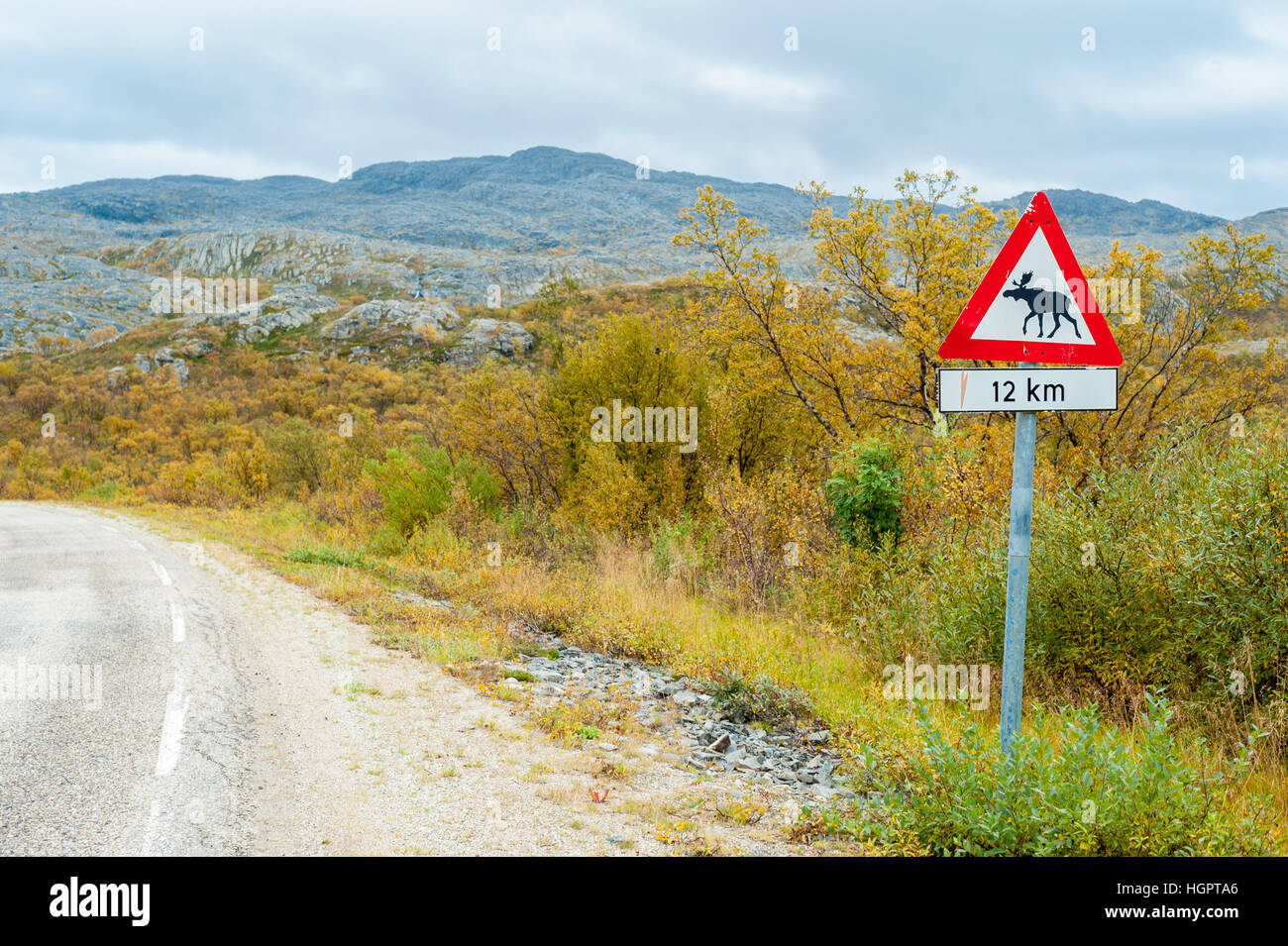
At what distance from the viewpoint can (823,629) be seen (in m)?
7.09

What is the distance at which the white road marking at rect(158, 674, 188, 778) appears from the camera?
4.53 m

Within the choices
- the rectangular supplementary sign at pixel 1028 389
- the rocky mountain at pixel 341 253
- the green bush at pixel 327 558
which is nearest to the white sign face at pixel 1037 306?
the rectangular supplementary sign at pixel 1028 389

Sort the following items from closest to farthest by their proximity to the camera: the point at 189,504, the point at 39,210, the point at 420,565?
the point at 420,565 → the point at 189,504 → the point at 39,210

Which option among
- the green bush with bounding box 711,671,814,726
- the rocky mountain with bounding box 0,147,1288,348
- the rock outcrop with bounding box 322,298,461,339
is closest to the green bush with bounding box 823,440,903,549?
the green bush with bounding box 711,671,814,726

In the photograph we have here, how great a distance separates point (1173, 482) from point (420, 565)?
1028 cm

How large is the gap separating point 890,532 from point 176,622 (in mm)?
8284

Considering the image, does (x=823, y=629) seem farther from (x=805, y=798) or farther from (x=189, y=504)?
(x=189, y=504)

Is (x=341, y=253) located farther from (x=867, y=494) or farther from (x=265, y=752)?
(x=265, y=752)

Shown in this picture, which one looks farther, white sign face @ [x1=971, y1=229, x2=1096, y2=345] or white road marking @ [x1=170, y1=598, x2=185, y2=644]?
white road marking @ [x1=170, y1=598, x2=185, y2=644]

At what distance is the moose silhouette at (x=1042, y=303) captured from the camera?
3.56 metres

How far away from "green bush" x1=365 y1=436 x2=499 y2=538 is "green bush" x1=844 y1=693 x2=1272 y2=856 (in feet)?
37.5

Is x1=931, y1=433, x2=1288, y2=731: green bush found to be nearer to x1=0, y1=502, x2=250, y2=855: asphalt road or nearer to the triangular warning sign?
the triangular warning sign

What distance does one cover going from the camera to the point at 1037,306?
11.7 feet
